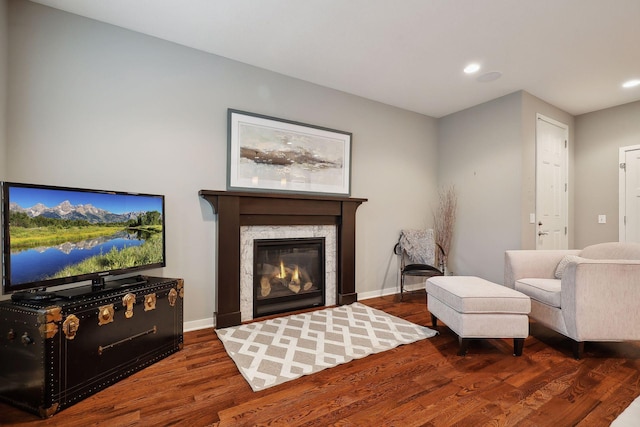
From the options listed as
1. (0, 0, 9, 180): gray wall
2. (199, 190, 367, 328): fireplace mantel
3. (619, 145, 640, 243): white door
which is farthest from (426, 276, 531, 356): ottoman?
(0, 0, 9, 180): gray wall

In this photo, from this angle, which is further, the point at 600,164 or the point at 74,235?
the point at 600,164

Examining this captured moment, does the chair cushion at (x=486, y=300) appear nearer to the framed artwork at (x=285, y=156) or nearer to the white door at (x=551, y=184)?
the framed artwork at (x=285, y=156)

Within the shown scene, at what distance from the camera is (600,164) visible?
418 cm

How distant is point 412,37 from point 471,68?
0.94 meters

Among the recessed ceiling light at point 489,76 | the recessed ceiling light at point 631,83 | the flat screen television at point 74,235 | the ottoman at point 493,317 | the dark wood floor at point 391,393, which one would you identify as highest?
the recessed ceiling light at point 489,76

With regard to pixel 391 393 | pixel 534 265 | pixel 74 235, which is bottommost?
pixel 391 393

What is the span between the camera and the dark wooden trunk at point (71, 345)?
158cm

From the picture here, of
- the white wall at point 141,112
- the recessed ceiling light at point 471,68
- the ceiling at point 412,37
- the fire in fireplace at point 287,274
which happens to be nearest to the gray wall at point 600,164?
the ceiling at point 412,37

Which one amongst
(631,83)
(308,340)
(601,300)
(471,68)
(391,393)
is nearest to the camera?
(391,393)

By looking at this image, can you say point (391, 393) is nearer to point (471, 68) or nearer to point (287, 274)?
point (287, 274)

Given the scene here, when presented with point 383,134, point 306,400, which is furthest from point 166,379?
point 383,134

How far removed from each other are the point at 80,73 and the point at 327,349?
2.92 m

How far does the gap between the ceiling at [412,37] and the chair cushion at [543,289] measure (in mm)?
2124

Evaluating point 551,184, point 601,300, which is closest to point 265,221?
point 601,300
